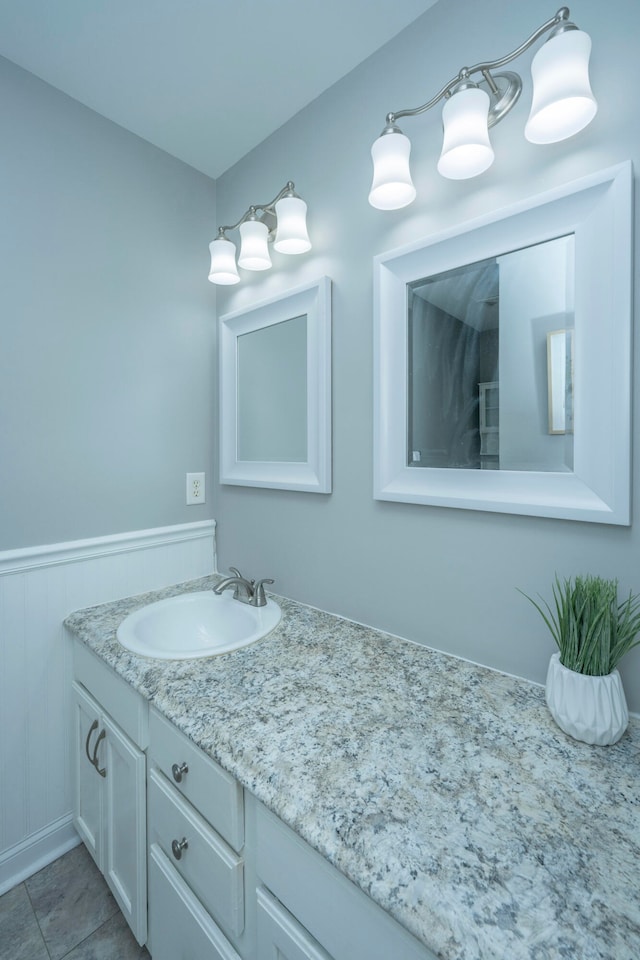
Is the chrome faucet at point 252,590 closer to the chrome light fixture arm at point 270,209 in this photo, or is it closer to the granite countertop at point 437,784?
the granite countertop at point 437,784

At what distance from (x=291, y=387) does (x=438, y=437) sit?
553 millimetres

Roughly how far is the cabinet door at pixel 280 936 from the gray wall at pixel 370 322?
59 centimetres

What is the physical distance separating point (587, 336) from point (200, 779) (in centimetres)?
110

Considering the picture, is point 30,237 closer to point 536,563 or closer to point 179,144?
point 179,144

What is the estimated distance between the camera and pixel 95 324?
1350mm

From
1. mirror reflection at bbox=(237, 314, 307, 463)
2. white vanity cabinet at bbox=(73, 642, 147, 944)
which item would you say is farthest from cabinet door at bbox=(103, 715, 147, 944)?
mirror reflection at bbox=(237, 314, 307, 463)

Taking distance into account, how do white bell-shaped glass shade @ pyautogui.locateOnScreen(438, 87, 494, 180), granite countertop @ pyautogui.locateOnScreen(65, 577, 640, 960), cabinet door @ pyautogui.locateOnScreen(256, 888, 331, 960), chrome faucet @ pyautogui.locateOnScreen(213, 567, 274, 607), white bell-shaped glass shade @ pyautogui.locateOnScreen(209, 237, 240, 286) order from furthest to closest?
white bell-shaped glass shade @ pyautogui.locateOnScreen(209, 237, 240, 286), chrome faucet @ pyautogui.locateOnScreen(213, 567, 274, 607), white bell-shaped glass shade @ pyautogui.locateOnScreen(438, 87, 494, 180), cabinet door @ pyautogui.locateOnScreen(256, 888, 331, 960), granite countertop @ pyautogui.locateOnScreen(65, 577, 640, 960)

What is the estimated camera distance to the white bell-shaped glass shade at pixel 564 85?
711 millimetres

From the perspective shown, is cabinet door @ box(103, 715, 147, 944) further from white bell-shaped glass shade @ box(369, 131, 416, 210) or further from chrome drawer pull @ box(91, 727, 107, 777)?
white bell-shaped glass shade @ box(369, 131, 416, 210)

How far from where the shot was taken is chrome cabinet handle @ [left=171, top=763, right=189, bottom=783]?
82 cm

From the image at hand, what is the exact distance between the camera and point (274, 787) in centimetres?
63

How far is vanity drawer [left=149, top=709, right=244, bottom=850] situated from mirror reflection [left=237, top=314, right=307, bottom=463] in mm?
800

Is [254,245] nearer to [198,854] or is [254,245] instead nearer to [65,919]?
[198,854]

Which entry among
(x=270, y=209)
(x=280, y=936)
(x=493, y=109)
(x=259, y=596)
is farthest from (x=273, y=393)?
(x=280, y=936)
